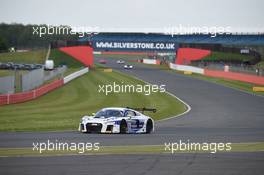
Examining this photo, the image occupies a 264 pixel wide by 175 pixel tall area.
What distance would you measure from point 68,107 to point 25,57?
56.5 metres

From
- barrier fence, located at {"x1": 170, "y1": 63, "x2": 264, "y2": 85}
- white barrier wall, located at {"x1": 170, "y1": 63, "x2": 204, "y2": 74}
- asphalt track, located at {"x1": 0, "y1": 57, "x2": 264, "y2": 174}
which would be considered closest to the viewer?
asphalt track, located at {"x1": 0, "y1": 57, "x2": 264, "y2": 174}

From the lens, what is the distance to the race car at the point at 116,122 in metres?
27.1

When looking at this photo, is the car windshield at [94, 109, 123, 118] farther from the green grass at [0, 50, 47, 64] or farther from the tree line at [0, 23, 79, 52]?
the tree line at [0, 23, 79, 52]

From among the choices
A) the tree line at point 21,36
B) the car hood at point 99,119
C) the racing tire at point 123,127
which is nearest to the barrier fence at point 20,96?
the car hood at point 99,119

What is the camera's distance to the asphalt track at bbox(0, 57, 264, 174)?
16.3 metres

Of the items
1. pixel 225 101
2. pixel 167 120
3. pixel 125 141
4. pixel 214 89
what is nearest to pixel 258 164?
pixel 125 141

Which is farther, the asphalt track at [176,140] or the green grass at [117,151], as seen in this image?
the green grass at [117,151]

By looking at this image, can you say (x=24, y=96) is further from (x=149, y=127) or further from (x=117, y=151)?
(x=117, y=151)

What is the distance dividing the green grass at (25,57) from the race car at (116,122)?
70698 mm

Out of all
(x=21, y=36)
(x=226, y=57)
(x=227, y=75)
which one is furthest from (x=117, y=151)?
(x=21, y=36)

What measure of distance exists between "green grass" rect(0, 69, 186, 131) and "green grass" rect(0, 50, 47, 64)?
1387 inches

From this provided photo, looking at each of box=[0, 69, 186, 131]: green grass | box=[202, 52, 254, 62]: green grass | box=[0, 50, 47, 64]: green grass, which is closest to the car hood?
box=[0, 69, 186, 131]: green grass

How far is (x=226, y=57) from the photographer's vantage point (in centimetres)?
11162

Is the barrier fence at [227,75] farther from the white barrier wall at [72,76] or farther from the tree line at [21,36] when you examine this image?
the tree line at [21,36]
